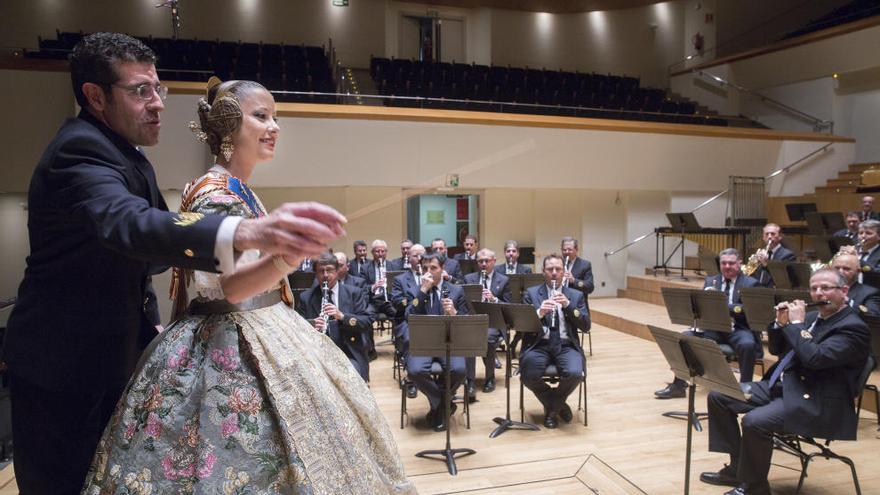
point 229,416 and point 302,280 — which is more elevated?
point 229,416

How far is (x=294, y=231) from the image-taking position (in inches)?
36.1

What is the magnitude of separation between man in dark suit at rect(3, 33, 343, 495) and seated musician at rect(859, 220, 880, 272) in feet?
25.3

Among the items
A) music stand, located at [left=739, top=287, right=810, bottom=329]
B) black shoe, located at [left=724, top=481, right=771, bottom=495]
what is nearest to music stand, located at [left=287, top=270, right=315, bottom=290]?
music stand, located at [left=739, top=287, right=810, bottom=329]

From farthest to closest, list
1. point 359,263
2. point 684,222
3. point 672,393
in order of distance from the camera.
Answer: point 684,222, point 359,263, point 672,393

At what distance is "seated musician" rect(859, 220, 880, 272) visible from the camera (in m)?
6.86

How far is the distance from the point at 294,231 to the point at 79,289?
0.60 m

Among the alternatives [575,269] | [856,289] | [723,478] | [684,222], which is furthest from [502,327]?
[684,222]

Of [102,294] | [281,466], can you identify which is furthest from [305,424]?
[102,294]

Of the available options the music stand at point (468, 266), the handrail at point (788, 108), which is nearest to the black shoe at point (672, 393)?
the music stand at point (468, 266)

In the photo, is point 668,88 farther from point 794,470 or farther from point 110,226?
point 110,226

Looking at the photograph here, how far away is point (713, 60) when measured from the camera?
49.1 feet

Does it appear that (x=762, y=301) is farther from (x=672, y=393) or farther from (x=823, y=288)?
(x=823, y=288)

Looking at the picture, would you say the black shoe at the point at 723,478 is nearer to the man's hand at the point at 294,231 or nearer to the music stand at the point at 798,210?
the man's hand at the point at 294,231

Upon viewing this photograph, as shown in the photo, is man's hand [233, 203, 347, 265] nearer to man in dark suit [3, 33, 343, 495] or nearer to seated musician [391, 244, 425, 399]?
man in dark suit [3, 33, 343, 495]
